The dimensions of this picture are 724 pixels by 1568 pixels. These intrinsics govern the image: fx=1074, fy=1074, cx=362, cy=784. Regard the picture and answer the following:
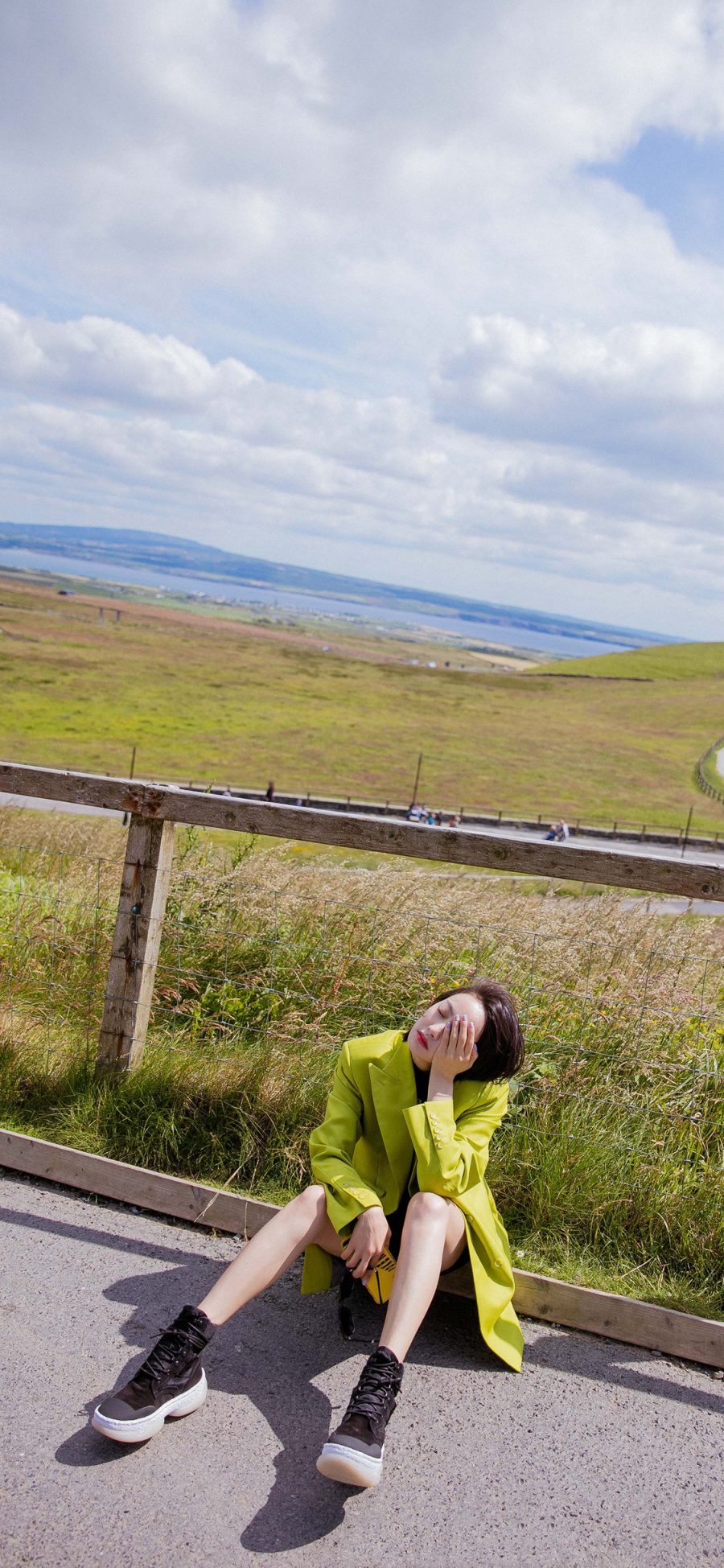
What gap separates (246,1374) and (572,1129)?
4.85ft

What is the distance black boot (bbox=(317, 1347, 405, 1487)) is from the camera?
2561mm

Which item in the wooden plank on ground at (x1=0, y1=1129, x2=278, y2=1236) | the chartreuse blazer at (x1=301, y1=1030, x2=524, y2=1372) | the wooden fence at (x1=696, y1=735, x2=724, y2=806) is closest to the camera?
the chartreuse blazer at (x1=301, y1=1030, x2=524, y2=1372)

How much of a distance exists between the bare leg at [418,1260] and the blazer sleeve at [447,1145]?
51 millimetres

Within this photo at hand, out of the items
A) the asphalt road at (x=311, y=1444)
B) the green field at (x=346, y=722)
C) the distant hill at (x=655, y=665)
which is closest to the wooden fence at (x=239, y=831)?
the asphalt road at (x=311, y=1444)

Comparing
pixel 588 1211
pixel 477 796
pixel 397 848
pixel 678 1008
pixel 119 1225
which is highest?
pixel 397 848

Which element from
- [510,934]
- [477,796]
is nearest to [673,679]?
[477,796]

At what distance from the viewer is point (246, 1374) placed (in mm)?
3053

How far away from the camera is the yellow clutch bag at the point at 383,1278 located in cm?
320

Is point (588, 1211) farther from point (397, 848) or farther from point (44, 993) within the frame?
point (44, 993)

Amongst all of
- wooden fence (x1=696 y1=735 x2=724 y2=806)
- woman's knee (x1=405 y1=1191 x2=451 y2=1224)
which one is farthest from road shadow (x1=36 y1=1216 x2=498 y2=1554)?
wooden fence (x1=696 y1=735 x2=724 y2=806)

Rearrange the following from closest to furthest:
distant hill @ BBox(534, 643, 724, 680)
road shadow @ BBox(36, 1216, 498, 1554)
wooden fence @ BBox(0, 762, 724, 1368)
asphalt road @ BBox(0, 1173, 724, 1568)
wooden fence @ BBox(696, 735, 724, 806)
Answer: asphalt road @ BBox(0, 1173, 724, 1568) → road shadow @ BBox(36, 1216, 498, 1554) → wooden fence @ BBox(0, 762, 724, 1368) → wooden fence @ BBox(696, 735, 724, 806) → distant hill @ BBox(534, 643, 724, 680)

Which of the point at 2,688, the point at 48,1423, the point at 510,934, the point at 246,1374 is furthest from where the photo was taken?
the point at 2,688

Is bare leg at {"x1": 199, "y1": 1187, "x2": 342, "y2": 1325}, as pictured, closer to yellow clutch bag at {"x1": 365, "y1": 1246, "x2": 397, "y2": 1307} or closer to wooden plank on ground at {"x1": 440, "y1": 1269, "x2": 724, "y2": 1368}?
yellow clutch bag at {"x1": 365, "y1": 1246, "x2": 397, "y2": 1307}

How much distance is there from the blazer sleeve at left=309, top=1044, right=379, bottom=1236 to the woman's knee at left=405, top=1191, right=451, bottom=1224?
0.11 meters
